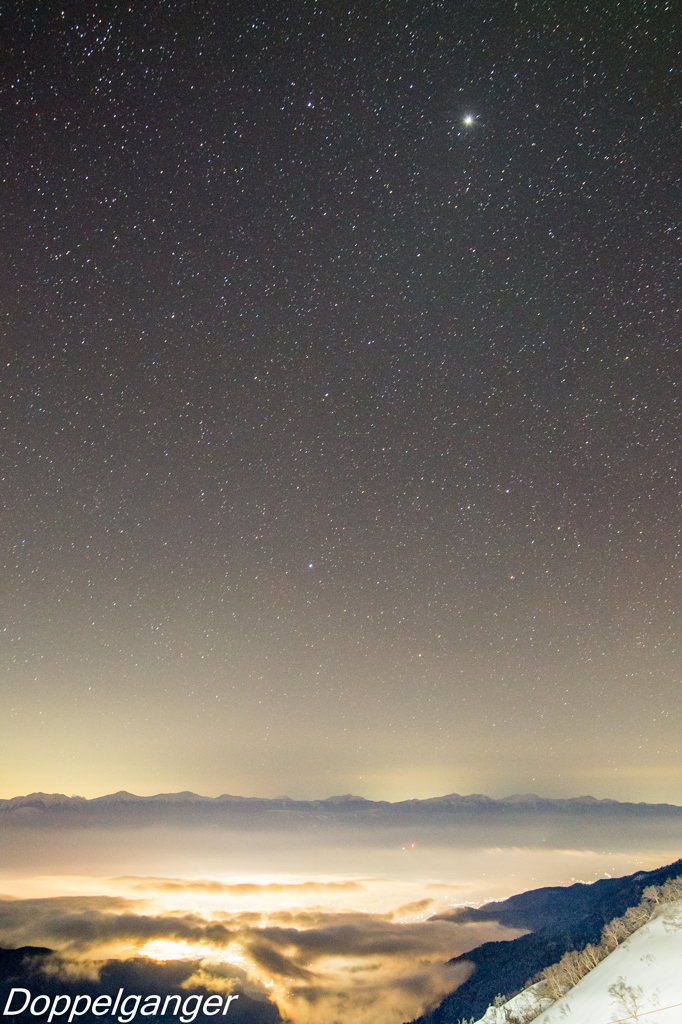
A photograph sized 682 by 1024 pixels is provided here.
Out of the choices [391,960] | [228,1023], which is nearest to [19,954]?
[228,1023]

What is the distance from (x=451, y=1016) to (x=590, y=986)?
82388mm

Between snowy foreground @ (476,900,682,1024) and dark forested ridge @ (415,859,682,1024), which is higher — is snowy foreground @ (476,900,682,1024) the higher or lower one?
the higher one

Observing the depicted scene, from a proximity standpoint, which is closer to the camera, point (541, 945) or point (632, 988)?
point (632, 988)

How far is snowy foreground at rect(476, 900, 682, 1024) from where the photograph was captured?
14828 millimetres

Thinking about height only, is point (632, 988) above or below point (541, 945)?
above

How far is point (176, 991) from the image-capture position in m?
190

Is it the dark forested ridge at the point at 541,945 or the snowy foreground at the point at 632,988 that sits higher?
the snowy foreground at the point at 632,988

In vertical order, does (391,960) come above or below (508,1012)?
below

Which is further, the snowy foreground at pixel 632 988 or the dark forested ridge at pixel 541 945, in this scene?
the dark forested ridge at pixel 541 945

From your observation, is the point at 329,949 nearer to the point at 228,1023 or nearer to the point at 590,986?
the point at 228,1023

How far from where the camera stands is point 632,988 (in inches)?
653

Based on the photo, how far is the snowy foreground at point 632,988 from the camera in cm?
1483

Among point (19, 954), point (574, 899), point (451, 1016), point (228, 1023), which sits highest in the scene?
point (574, 899)

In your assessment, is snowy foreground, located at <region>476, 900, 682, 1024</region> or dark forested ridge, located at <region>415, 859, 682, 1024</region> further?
dark forested ridge, located at <region>415, 859, 682, 1024</region>
